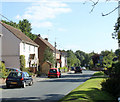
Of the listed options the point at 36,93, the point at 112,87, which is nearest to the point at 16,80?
the point at 36,93

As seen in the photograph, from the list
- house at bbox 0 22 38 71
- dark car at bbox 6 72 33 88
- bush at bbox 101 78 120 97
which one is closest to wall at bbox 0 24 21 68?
house at bbox 0 22 38 71

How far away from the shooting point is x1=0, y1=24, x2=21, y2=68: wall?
38812mm

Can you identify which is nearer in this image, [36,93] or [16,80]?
[36,93]

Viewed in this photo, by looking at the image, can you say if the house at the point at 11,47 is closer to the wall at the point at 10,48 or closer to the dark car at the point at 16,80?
the wall at the point at 10,48

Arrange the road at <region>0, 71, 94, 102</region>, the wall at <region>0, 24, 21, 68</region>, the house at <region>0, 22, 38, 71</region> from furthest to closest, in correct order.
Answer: the wall at <region>0, 24, 21, 68</region>
the house at <region>0, 22, 38, 71</region>
the road at <region>0, 71, 94, 102</region>

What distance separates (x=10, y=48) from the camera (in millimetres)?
39344

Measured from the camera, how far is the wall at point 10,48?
38.8 m

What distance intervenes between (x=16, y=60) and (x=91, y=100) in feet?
96.0

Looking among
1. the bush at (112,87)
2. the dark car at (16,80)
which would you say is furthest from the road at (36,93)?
the bush at (112,87)

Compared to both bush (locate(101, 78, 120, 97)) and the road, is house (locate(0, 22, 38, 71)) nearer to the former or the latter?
the road

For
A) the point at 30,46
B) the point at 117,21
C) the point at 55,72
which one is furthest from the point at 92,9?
the point at 30,46

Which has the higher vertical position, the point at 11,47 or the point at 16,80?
the point at 11,47

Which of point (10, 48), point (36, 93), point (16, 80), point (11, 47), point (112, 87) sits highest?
point (11, 47)

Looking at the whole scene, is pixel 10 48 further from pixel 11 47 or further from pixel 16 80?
pixel 16 80
